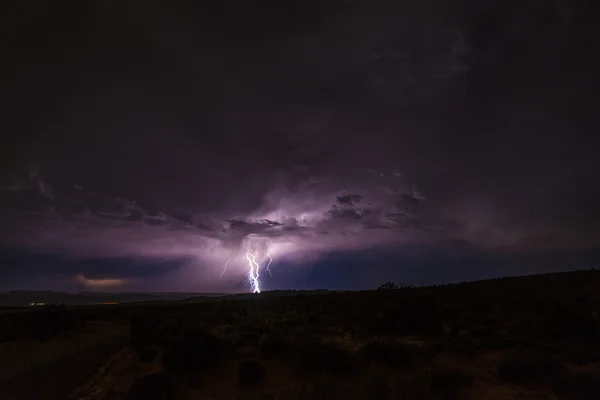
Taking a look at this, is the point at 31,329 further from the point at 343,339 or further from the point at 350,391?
the point at 350,391

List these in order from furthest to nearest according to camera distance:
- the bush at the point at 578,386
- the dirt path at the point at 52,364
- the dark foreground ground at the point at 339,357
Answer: the dirt path at the point at 52,364
the dark foreground ground at the point at 339,357
the bush at the point at 578,386

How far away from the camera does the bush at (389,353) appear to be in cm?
1702

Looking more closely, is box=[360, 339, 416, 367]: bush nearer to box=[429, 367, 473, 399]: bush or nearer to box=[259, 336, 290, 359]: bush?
box=[429, 367, 473, 399]: bush

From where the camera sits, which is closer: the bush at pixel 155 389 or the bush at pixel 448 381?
the bush at pixel 448 381

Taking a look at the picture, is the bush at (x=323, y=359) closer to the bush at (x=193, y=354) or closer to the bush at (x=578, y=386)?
the bush at (x=193, y=354)

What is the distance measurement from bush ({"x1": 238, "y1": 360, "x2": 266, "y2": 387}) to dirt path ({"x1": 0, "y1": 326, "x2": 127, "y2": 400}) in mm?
6163

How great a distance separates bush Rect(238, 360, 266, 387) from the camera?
16.0 m

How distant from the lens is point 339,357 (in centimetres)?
1695

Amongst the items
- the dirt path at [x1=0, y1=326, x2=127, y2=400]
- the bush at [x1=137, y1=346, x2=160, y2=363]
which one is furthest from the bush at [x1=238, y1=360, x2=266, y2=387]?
the dirt path at [x1=0, y1=326, x2=127, y2=400]

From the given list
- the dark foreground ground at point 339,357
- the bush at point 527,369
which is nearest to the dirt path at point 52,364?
the dark foreground ground at point 339,357

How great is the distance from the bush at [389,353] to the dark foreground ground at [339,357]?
0.05 meters

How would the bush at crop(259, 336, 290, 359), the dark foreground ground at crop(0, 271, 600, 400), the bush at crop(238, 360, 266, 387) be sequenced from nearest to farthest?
the dark foreground ground at crop(0, 271, 600, 400) < the bush at crop(238, 360, 266, 387) < the bush at crop(259, 336, 290, 359)

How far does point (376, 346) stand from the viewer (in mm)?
18062

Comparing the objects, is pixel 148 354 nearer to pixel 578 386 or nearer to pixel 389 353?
pixel 389 353
